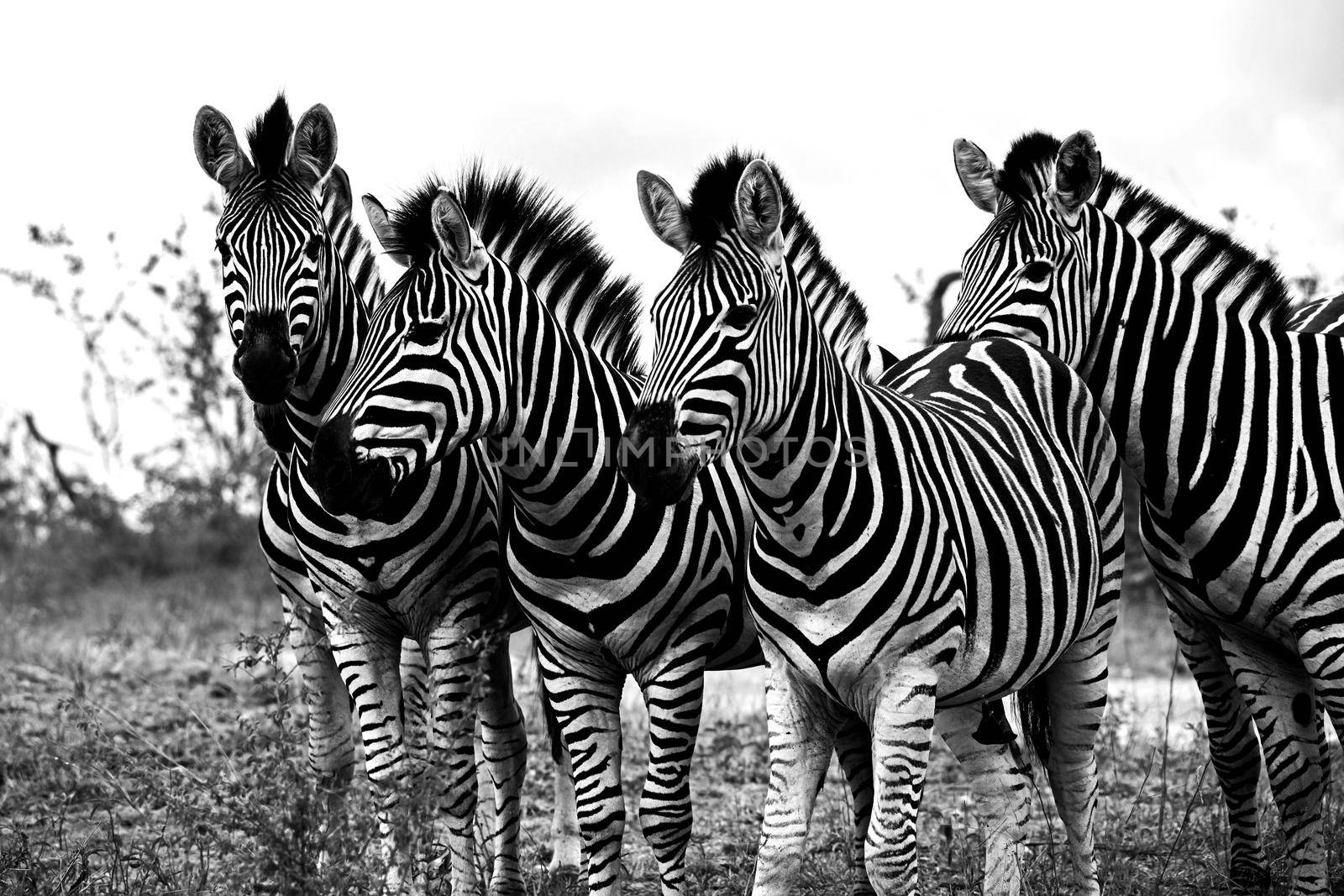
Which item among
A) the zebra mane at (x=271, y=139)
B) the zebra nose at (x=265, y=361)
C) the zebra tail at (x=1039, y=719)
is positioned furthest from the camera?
the zebra tail at (x=1039, y=719)

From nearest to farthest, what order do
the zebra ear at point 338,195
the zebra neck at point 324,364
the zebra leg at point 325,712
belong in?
the zebra neck at point 324,364 < the zebra ear at point 338,195 < the zebra leg at point 325,712

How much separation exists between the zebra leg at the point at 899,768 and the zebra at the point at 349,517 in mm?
1381

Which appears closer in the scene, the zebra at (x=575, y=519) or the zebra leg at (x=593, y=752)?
the zebra at (x=575, y=519)

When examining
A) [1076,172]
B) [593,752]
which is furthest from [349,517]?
[1076,172]

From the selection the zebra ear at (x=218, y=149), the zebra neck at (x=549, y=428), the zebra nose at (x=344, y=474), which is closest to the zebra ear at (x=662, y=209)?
the zebra neck at (x=549, y=428)

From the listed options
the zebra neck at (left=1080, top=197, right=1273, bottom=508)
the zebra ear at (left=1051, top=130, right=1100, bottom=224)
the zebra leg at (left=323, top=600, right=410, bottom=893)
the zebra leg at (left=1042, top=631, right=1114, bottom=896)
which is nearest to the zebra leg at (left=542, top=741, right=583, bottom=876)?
the zebra leg at (left=323, top=600, right=410, bottom=893)

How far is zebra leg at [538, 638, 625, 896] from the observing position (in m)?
4.55

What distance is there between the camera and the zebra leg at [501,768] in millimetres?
5359

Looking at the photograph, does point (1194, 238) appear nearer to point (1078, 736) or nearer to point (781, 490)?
point (1078, 736)

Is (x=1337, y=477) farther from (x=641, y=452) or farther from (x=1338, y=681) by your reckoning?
(x=641, y=452)

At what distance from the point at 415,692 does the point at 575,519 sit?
115 cm

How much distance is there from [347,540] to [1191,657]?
3.32 meters

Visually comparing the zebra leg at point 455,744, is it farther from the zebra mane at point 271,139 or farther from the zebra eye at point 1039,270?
the zebra eye at point 1039,270

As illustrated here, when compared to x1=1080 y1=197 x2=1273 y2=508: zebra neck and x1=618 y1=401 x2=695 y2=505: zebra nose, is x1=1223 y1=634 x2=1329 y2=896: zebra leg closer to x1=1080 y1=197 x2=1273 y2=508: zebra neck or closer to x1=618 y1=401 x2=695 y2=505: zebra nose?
Result: x1=1080 y1=197 x2=1273 y2=508: zebra neck
